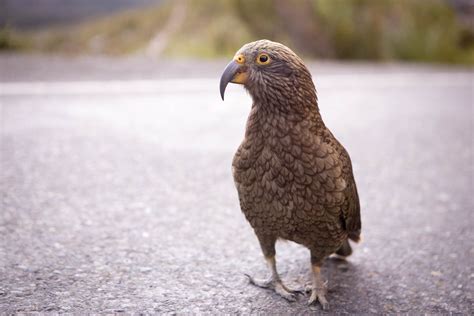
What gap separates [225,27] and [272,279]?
8.57 metres

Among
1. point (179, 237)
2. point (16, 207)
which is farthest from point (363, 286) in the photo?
point (16, 207)

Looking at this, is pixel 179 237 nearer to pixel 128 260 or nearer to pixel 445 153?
pixel 128 260

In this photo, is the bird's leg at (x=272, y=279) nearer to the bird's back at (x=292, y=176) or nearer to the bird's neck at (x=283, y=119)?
the bird's back at (x=292, y=176)

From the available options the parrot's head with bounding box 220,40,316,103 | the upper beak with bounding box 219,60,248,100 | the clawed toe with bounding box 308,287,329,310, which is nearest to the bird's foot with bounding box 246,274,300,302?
the clawed toe with bounding box 308,287,329,310

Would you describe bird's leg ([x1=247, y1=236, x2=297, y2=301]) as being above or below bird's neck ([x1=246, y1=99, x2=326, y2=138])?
below

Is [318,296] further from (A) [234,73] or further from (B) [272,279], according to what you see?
(A) [234,73]

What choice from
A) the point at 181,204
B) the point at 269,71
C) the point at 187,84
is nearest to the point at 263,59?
the point at 269,71

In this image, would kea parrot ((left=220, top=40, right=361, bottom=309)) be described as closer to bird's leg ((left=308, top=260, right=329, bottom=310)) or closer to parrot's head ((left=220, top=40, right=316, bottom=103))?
parrot's head ((left=220, top=40, right=316, bottom=103))

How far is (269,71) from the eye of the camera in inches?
103

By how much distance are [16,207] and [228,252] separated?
5.82ft

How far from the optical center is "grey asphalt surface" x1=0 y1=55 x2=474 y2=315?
302 cm

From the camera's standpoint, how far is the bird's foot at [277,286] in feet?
10.0

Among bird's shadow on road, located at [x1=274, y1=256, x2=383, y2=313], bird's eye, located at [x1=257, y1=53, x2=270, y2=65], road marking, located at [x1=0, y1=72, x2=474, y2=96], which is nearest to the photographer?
bird's eye, located at [x1=257, y1=53, x2=270, y2=65]

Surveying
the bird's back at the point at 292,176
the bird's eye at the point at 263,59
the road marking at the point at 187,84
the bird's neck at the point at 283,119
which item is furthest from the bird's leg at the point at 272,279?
the road marking at the point at 187,84
